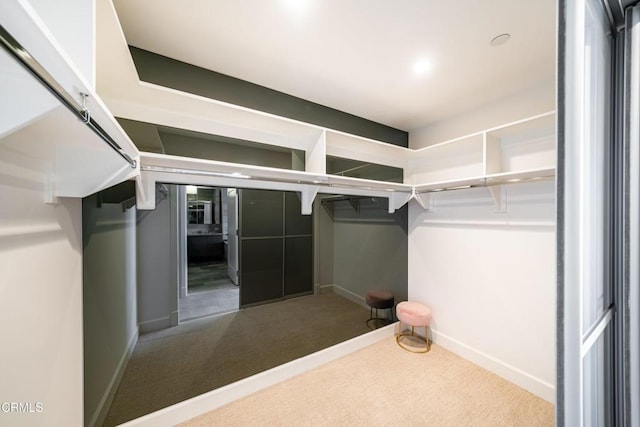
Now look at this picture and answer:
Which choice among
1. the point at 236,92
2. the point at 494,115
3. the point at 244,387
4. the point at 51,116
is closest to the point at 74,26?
the point at 51,116

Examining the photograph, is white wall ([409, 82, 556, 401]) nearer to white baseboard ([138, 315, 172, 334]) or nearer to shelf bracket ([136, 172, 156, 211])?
shelf bracket ([136, 172, 156, 211])

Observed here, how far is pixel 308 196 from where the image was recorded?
85.3 inches

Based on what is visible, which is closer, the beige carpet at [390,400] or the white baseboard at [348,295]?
the beige carpet at [390,400]

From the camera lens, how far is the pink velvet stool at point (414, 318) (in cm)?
245

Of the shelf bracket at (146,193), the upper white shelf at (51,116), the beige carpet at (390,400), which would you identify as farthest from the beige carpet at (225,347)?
the upper white shelf at (51,116)

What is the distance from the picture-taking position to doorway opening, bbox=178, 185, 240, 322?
3109 millimetres

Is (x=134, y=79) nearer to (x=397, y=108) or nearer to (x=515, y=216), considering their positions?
(x=397, y=108)

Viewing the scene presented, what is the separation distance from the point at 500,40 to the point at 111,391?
377cm

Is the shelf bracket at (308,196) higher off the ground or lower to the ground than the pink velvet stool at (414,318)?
higher

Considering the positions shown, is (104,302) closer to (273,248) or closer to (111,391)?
(111,391)

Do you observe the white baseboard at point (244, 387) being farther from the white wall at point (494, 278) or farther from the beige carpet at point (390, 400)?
the white wall at point (494, 278)

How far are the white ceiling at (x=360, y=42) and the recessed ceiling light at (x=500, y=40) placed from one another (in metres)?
0.03

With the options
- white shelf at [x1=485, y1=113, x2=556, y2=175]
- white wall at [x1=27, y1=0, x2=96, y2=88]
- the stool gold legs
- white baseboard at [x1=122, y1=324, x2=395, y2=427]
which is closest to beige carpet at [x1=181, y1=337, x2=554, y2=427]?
white baseboard at [x1=122, y1=324, x2=395, y2=427]

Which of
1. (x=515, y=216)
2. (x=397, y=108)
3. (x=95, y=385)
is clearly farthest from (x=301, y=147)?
(x=95, y=385)
